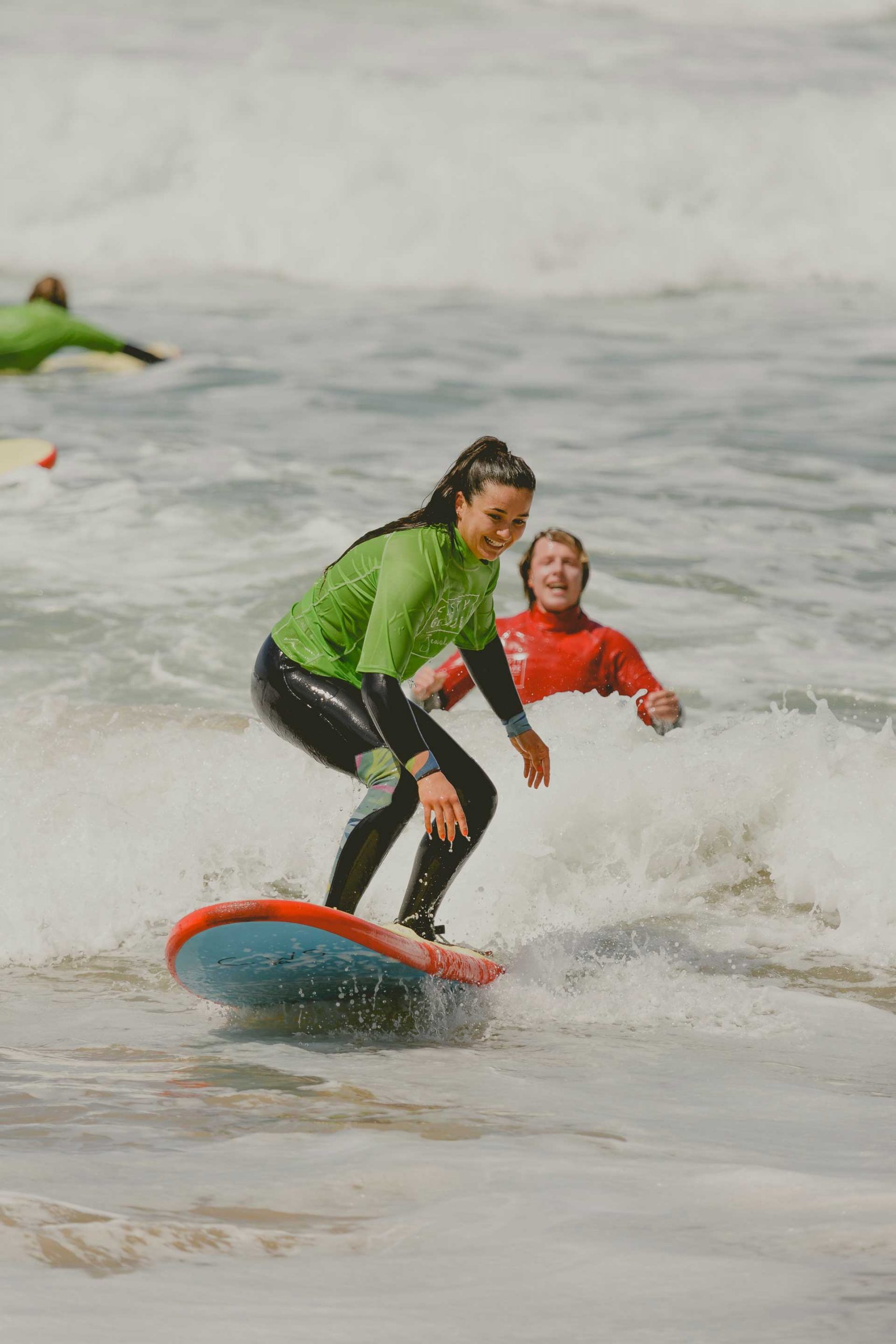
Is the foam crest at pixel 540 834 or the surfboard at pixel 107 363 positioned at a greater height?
the surfboard at pixel 107 363

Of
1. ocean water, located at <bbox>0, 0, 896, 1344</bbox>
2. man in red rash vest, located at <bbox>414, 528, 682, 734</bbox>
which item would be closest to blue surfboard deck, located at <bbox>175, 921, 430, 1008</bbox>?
ocean water, located at <bbox>0, 0, 896, 1344</bbox>

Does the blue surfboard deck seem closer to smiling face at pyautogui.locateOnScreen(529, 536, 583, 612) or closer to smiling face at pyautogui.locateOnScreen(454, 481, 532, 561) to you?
smiling face at pyautogui.locateOnScreen(454, 481, 532, 561)

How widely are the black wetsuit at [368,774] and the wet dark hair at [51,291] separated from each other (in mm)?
11679

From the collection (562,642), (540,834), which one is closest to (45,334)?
(562,642)

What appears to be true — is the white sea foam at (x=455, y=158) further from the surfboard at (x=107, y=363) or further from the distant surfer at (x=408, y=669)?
the distant surfer at (x=408, y=669)

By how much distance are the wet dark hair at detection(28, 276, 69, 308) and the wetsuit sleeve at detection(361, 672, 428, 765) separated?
12.2 metres

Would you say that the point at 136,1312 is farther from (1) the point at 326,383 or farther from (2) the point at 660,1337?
(1) the point at 326,383

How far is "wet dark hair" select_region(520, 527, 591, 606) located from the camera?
21.4 ft

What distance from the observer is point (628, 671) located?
263 inches

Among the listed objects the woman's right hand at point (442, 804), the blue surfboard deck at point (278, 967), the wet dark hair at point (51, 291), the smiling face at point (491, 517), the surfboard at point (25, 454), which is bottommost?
the blue surfboard deck at point (278, 967)

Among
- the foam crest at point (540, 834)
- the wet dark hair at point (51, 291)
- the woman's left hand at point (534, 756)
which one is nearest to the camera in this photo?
the woman's left hand at point (534, 756)

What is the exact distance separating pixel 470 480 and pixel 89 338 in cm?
1164

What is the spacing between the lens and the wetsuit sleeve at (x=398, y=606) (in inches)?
150

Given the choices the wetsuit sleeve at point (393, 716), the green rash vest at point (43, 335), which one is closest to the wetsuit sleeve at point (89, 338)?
the green rash vest at point (43, 335)
